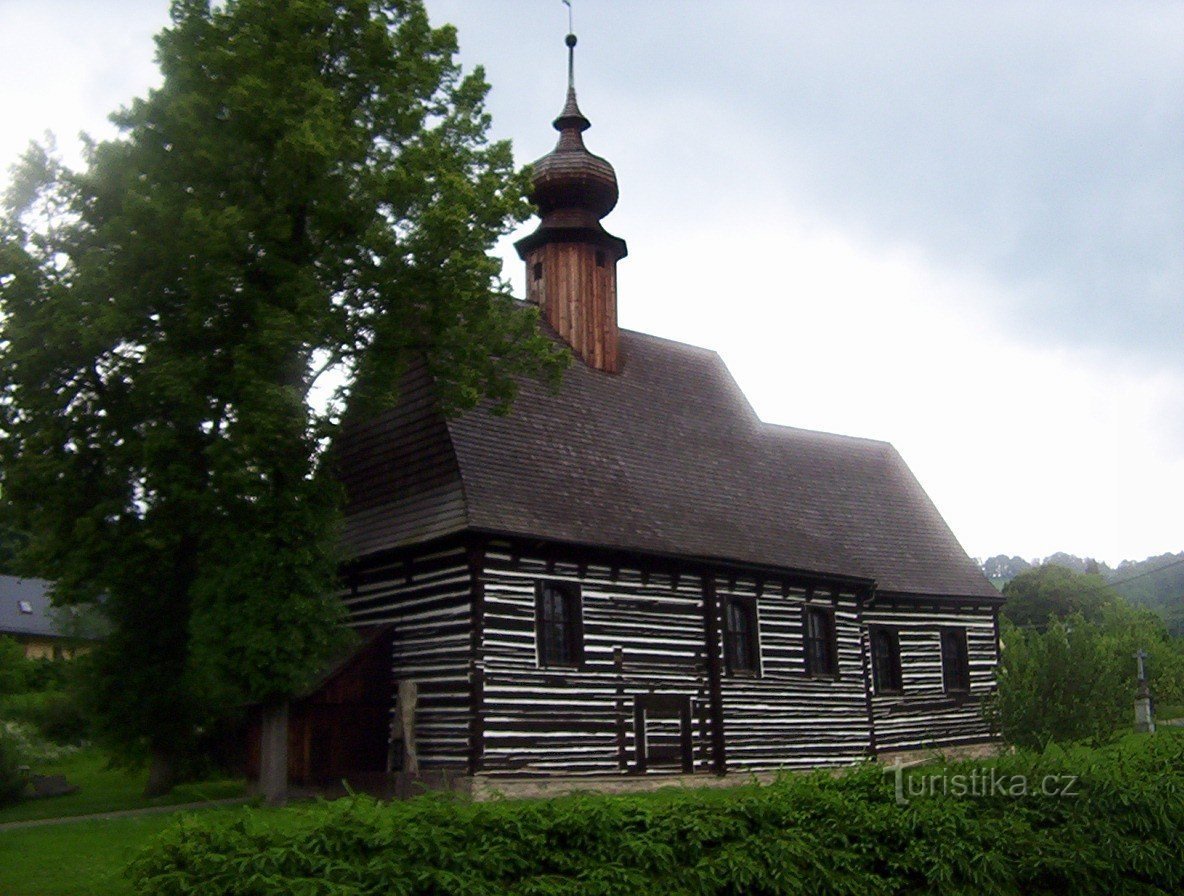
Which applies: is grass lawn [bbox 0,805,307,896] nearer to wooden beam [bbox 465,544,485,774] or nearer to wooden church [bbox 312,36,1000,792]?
wooden church [bbox 312,36,1000,792]

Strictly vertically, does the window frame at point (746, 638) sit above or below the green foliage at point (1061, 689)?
above

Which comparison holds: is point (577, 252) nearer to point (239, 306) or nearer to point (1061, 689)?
point (239, 306)

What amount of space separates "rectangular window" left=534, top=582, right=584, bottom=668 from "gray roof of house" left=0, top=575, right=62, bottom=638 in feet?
156

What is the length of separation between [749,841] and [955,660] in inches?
903

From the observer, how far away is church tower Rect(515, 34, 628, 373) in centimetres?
2838

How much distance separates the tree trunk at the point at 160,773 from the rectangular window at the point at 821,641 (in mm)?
13676

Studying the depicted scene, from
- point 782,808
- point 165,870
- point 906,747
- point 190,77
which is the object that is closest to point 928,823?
point 782,808

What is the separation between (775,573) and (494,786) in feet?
28.4

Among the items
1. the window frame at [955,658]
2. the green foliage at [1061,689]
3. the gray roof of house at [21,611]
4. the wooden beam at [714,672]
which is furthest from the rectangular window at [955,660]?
the gray roof of house at [21,611]

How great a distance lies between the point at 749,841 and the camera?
10.7 meters

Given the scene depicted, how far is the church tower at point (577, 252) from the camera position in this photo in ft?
93.1

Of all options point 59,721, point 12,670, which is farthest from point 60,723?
point 12,670

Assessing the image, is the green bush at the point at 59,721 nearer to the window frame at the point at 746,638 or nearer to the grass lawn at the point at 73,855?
the grass lawn at the point at 73,855

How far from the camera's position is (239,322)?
64.7 feet
